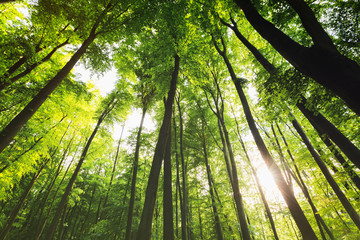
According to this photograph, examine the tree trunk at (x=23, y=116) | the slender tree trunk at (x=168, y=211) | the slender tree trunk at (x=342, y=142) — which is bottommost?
the slender tree trunk at (x=168, y=211)

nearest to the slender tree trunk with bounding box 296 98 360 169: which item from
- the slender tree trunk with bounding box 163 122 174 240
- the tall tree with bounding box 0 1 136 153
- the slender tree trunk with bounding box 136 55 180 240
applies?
the slender tree trunk with bounding box 136 55 180 240

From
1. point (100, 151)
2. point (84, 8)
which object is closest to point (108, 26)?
point (84, 8)

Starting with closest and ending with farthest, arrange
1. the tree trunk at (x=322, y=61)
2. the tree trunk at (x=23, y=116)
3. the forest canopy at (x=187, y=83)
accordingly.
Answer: the tree trunk at (x=322, y=61)
the forest canopy at (x=187, y=83)
the tree trunk at (x=23, y=116)

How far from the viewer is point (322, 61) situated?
6.70 feet

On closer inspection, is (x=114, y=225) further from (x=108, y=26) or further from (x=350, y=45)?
(x=350, y=45)

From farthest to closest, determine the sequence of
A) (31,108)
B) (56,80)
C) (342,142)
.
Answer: (56,80), (31,108), (342,142)

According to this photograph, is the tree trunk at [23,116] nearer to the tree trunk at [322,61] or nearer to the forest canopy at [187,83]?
the forest canopy at [187,83]

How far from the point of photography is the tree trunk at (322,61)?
1.80 metres

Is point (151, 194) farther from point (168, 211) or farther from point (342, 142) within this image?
point (342, 142)

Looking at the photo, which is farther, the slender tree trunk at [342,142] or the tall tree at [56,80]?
the tall tree at [56,80]

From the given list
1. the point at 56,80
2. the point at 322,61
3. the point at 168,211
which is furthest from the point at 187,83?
the point at 322,61

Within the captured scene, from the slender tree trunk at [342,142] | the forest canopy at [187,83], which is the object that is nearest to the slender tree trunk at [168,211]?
the forest canopy at [187,83]

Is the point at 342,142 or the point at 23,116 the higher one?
the point at 23,116

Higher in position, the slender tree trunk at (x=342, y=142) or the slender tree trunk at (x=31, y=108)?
the slender tree trunk at (x=31, y=108)
